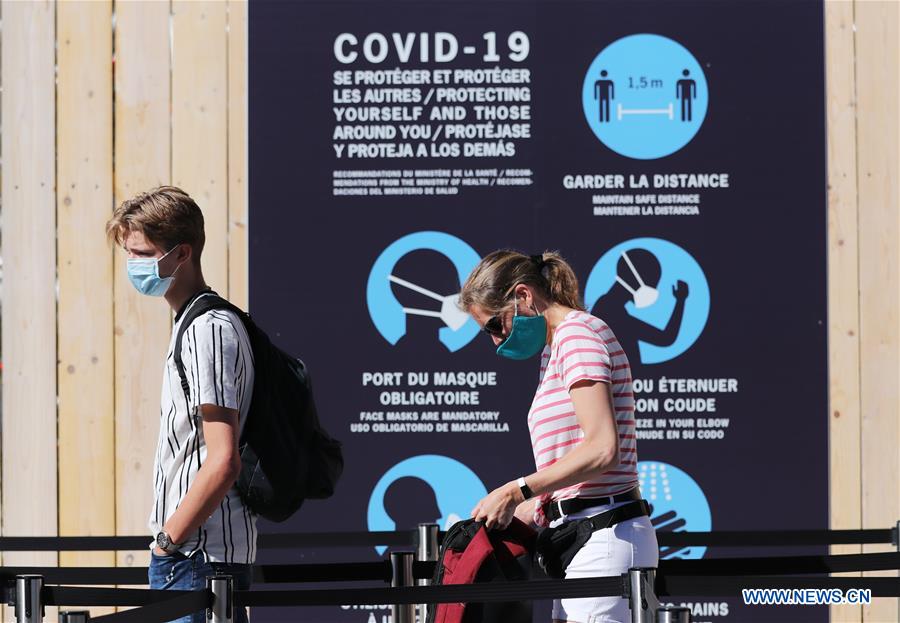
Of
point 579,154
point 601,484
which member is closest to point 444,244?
point 579,154

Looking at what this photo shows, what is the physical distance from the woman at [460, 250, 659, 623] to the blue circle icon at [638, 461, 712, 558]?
7.04 feet

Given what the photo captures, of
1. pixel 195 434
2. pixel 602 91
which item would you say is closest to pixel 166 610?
pixel 195 434

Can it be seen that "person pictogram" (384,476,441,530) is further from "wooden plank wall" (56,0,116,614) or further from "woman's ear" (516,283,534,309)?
"woman's ear" (516,283,534,309)

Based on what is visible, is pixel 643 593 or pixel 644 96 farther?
pixel 644 96

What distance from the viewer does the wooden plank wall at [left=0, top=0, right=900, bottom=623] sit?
5379 millimetres

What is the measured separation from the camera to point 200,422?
2738 millimetres

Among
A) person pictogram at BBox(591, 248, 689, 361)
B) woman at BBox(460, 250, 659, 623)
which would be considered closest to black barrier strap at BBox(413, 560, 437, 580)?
woman at BBox(460, 250, 659, 623)

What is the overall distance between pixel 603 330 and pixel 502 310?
0.31m

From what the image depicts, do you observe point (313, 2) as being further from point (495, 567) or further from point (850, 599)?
point (850, 599)

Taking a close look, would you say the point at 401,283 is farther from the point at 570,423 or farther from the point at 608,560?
the point at 608,560

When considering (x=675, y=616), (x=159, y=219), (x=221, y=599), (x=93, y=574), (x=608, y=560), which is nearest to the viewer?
(x=675, y=616)

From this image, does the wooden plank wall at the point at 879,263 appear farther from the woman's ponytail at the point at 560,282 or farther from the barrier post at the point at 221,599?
the barrier post at the point at 221,599

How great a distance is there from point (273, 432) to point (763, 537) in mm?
1958

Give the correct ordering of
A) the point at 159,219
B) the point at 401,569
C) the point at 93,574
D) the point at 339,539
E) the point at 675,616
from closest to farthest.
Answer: the point at 675,616 → the point at 159,219 → the point at 93,574 → the point at 401,569 → the point at 339,539
